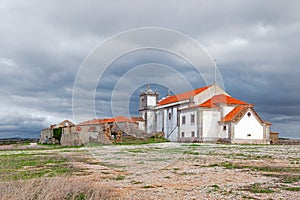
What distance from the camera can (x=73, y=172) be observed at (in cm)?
1582

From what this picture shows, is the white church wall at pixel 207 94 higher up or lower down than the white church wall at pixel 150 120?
higher up

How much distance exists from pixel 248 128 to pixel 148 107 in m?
30.2

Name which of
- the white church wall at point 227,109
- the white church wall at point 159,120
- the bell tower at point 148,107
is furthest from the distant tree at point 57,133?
the white church wall at point 227,109

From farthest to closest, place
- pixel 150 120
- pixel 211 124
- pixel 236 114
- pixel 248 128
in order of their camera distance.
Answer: pixel 150 120 < pixel 211 124 < pixel 248 128 < pixel 236 114

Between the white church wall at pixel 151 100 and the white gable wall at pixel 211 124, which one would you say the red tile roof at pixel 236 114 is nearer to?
the white gable wall at pixel 211 124

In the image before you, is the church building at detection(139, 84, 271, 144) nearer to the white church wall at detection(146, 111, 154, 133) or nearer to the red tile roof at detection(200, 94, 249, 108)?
the red tile roof at detection(200, 94, 249, 108)

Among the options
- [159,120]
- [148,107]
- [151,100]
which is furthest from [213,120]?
[151,100]

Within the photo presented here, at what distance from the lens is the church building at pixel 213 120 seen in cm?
6162

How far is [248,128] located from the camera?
62375 mm

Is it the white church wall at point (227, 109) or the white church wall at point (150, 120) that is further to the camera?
the white church wall at point (150, 120)

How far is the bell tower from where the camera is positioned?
280 ft

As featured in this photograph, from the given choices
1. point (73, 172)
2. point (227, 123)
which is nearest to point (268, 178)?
point (73, 172)

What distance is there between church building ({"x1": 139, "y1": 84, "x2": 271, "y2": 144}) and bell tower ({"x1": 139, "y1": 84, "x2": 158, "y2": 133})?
30.3 ft

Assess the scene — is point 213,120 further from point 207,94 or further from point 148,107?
point 148,107
